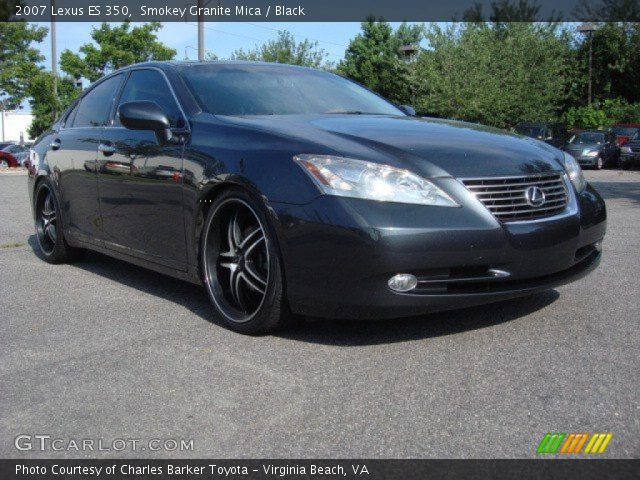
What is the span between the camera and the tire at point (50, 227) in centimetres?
637

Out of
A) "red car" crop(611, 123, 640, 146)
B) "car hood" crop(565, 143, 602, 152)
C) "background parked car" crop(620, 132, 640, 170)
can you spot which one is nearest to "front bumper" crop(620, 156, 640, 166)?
"background parked car" crop(620, 132, 640, 170)

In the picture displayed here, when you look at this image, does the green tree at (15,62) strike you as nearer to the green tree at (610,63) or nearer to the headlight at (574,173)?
the green tree at (610,63)

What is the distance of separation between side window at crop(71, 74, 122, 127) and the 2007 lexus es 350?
0.39 m

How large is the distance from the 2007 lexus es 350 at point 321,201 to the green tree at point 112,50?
36729 mm

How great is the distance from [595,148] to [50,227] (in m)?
24.5

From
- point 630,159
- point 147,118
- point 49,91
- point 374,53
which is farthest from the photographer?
point 374,53

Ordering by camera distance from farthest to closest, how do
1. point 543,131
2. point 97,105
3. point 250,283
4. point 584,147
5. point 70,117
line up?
Answer: point 543,131
point 584,147
point 70,117
point 97,105
point 250,283

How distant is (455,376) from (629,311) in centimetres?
158

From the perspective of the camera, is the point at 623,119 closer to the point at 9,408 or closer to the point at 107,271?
the point at 107,271

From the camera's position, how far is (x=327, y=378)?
3439mm

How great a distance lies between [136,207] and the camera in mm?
5035

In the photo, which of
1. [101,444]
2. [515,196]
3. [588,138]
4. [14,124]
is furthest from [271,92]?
[14,124]

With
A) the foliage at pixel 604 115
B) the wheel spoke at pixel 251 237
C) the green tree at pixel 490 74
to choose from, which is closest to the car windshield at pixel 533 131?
the green tree at pixel 490 74

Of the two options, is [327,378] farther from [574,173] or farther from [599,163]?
[599,163]
